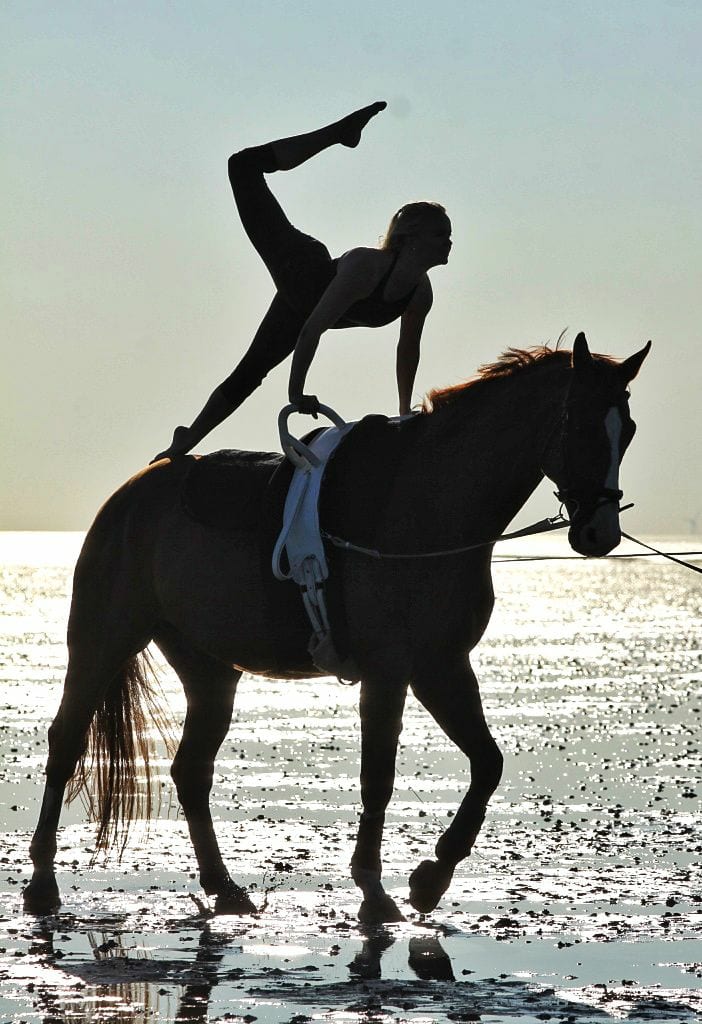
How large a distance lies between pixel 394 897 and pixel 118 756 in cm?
209

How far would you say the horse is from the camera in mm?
9602

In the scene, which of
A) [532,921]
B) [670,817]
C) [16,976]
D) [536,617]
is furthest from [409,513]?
[536,617]

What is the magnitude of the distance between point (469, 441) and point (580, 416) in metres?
0.82

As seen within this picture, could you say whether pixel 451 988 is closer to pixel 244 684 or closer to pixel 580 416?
pixel 580 416

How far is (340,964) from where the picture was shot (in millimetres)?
8969

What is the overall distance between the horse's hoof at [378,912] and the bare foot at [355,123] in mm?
4606

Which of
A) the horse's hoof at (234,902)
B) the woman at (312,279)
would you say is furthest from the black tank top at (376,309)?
the horse's hoof at (234,902)

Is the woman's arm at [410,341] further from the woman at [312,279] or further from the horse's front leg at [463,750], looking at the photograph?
the horse's front leg at [463,750]

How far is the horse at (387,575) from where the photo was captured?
31.5ft

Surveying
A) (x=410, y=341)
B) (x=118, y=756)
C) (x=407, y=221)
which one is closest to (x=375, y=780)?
(x=118, y=756)

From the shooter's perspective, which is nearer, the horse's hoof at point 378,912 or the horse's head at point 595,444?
the horse's head at point 595,444

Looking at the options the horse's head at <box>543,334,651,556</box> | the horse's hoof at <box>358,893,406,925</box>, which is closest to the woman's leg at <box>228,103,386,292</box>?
the horse's head at <box>543,334,651,556</box>

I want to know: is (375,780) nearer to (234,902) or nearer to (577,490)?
(234,902)

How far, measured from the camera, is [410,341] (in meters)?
11.6
